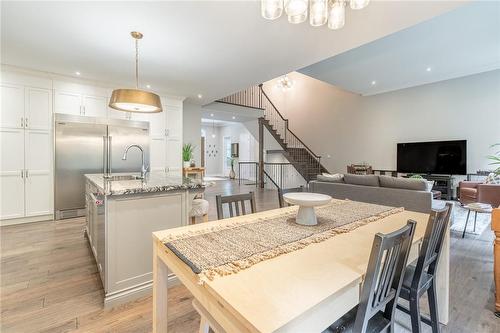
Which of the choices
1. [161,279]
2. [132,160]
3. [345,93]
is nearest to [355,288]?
[161,279]

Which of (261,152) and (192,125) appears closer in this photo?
(192,125)

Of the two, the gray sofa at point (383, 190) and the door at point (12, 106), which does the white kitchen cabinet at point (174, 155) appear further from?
the gray sofa at point (383, 190)

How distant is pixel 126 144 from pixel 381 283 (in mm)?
5108

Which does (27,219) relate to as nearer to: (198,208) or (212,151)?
(198,208)

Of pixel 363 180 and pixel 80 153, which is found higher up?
pixel 80 153

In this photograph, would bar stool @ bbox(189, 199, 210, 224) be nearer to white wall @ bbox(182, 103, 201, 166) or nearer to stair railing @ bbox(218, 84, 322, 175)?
white wall @ bbox(182, 103, 201, 166)

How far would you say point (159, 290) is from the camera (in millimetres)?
1265

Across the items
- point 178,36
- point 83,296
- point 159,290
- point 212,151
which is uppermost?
point 178,36

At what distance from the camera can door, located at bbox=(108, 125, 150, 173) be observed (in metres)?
4.75

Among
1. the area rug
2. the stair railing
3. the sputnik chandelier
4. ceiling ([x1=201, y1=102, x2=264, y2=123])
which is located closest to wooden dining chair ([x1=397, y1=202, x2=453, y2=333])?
the sputnik chandelier

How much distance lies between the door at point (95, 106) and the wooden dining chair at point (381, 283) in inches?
205

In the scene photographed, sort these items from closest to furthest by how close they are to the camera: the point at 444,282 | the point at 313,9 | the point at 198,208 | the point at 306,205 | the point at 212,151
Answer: the point at 306,205 → the point at 444,282 → the point at 313,9 → the point at 198,208 → the point at 212,151

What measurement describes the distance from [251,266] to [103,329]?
4.70ft

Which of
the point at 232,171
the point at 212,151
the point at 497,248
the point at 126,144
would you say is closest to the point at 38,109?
the point at 126,144
